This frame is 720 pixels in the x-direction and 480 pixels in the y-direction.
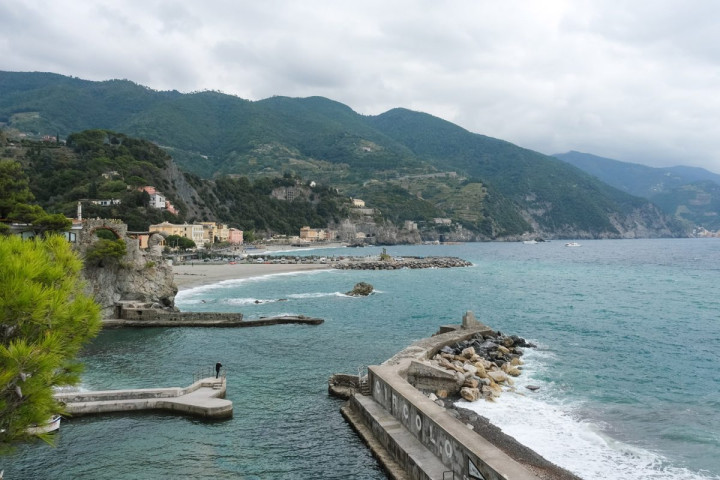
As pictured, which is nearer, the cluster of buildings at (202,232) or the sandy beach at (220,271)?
the sandy beach at (220,271)

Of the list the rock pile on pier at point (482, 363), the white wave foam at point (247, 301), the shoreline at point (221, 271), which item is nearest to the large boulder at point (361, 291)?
the white wave foam at point (247, 301)

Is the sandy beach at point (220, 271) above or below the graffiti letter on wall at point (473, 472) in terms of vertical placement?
below

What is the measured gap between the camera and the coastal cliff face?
31.9m

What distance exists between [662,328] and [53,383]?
3496cm

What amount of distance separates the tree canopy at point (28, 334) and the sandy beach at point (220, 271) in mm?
44639

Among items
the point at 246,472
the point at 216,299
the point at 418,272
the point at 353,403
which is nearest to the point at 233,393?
the point at 353,403

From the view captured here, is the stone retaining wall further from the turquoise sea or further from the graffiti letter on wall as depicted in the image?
the graffiti letter on wall

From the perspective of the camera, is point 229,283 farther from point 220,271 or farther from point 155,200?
point 155,200

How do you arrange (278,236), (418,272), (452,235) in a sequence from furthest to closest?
1. (452,235)
2. (278,236)
3. (418,272)

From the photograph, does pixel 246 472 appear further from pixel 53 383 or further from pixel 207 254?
pixel 207 254

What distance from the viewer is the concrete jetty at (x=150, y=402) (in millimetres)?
15062

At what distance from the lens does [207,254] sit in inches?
3593

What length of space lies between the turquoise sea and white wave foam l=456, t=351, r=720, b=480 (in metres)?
0.06

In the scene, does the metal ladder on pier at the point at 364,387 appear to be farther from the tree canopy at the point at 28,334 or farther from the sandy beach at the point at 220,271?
the sandy beach at the point at 220,271
